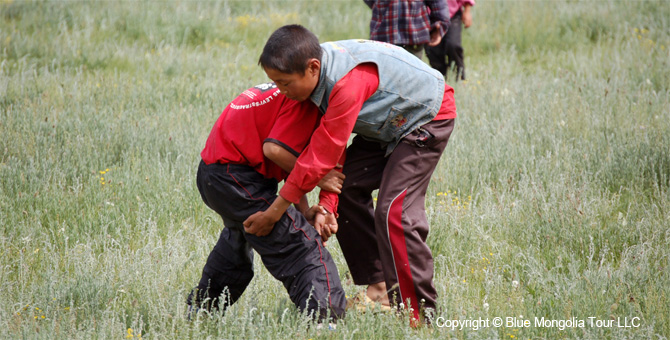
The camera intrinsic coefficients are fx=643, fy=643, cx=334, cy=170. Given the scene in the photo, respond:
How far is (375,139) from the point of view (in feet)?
12.1

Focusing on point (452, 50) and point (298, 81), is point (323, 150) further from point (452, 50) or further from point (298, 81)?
point (452, 50)

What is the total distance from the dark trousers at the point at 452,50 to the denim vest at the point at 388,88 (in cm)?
553

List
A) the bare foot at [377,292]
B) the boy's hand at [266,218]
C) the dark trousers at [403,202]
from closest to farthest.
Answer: the boy's hand at [266,218], the dark trousers at [403,202], the bare foot at [377,292]

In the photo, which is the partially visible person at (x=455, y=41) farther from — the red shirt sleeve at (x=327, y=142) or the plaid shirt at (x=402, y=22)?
the red shirt sleeve at (x=327, y=142)

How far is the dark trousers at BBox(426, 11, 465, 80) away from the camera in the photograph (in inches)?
350

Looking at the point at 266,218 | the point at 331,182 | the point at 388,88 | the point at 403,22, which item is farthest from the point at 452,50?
the point at 266,218

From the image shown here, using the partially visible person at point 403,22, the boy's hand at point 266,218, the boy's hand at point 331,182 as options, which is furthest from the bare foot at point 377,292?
the partially visible person at point 403,22

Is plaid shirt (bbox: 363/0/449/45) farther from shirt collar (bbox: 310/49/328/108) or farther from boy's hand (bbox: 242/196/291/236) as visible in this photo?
boy's hand (bbox: 242/196/291/236)

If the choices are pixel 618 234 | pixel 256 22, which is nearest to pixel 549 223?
pixel 618 234

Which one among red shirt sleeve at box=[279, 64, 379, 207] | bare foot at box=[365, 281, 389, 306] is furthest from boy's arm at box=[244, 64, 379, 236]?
bare foot at box=[365, 281, 389, 306]

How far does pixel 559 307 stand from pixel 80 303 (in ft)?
8.67

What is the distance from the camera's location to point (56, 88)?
7395 millimetres

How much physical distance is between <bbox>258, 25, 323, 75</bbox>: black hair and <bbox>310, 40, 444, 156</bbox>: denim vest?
129mm

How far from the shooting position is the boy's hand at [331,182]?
3.30m
